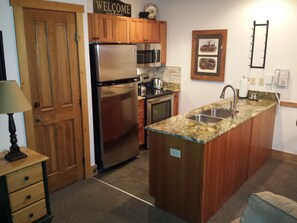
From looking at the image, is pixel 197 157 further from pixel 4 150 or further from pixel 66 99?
pixel 4 150

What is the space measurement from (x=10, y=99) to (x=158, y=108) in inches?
105

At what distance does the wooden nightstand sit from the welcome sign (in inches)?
93.6

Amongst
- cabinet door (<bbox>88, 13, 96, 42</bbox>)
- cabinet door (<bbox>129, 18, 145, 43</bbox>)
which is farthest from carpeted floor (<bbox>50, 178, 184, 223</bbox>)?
cabinet door (<bbox>129, 18, 145, 43</bbox>)

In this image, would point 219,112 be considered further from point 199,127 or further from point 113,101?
point 113,101

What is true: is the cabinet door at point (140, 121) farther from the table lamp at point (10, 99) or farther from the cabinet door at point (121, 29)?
the table lamp at point (10, 99)

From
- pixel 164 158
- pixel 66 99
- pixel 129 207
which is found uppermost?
pixel 66 99

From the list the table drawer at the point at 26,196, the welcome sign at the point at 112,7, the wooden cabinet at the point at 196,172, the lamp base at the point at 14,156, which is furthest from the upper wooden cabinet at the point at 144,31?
the table drawer at the point at 26,196

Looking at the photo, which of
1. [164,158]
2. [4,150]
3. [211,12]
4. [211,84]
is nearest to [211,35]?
[211,12]

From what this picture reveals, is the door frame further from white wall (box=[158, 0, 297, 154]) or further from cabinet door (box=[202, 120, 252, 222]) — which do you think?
white wall (box=[158, 0, 297, 154])

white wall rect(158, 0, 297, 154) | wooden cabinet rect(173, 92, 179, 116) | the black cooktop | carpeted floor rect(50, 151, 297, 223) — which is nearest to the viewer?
carpeted floor rect(50, 151, 297, 223)

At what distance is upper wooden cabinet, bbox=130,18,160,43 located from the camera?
4.22 meters

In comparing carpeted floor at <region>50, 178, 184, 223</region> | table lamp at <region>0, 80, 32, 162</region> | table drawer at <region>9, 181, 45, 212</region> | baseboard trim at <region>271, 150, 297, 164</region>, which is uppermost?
table lamp at <region>0, 80, 32, 162</region>

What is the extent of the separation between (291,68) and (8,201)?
12.4 feet

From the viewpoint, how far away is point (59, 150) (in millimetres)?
3168
